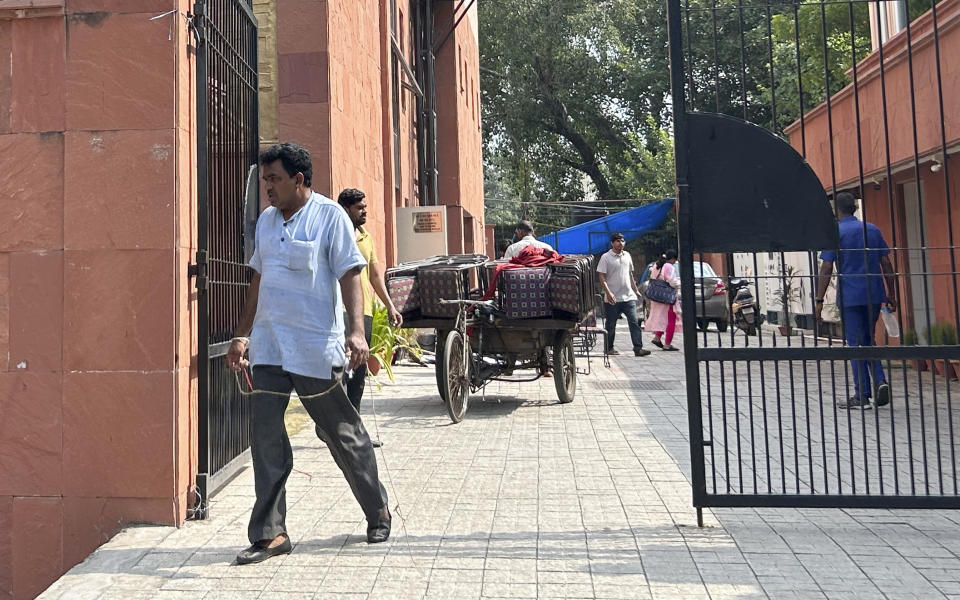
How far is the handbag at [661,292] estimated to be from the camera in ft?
49.6

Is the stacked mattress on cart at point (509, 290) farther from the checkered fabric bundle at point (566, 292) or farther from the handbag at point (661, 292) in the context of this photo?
the handbag at point (661, 292)

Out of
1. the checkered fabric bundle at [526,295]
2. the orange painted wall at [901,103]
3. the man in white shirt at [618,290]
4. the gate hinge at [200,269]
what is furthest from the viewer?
the man in white shirt at [618,290]

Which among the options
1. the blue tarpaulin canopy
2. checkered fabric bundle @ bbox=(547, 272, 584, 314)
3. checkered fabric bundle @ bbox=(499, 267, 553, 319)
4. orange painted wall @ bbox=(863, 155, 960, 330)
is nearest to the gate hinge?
checkered fabric bundle @ bbox=(499, 267, 553, 319)

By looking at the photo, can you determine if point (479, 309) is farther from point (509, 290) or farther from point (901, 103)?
point (901, 103)

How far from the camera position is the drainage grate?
10.6 meters

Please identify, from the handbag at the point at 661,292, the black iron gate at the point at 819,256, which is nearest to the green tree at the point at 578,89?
the handbag at the point at 661,292

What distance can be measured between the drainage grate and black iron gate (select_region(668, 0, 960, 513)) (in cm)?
60

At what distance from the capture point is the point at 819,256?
813 centimetres

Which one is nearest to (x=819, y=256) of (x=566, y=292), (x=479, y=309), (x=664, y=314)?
(x=566, y=292)

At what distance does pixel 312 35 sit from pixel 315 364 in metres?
6.93

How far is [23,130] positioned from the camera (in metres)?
4.88

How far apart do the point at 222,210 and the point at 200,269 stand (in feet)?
2.38

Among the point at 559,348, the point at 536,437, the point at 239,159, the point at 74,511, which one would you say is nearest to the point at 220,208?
the point at 239,159

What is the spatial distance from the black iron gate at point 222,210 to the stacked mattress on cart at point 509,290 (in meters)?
2.65
